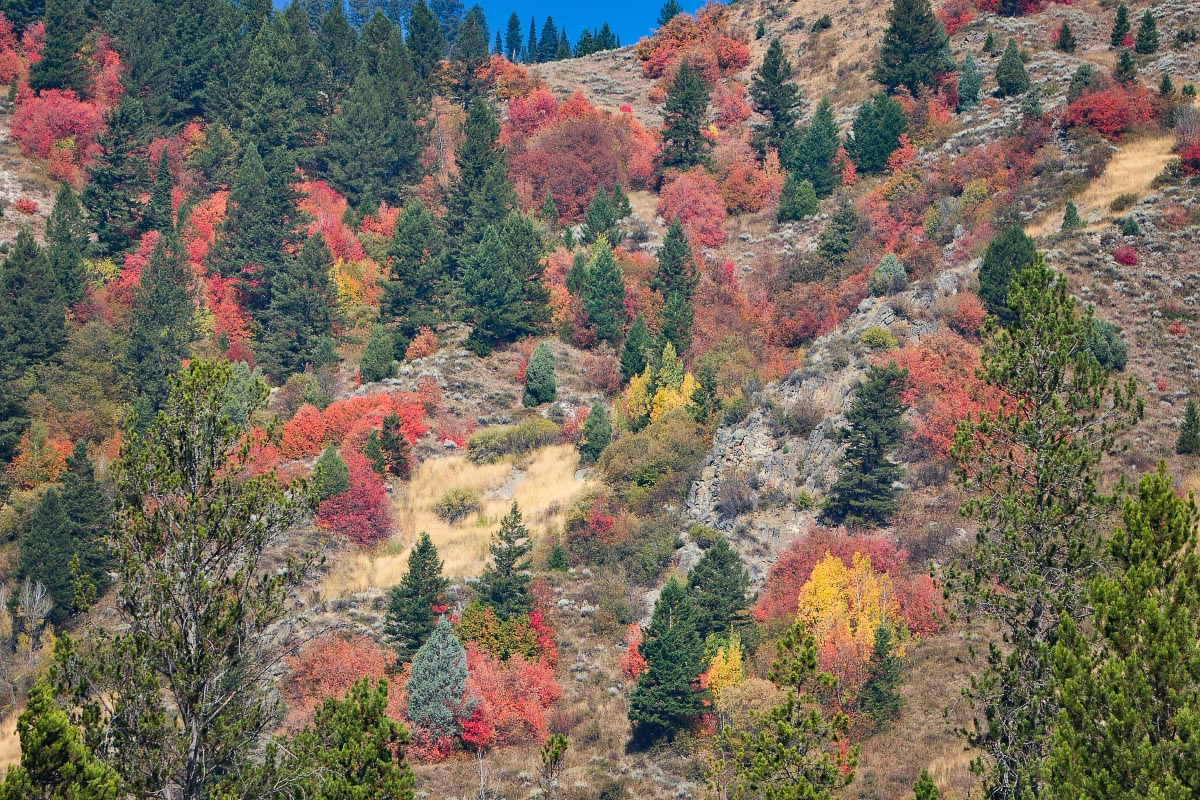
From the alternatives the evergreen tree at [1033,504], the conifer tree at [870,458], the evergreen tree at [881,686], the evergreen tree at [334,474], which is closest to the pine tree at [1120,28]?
the conifer tree at [870,458]

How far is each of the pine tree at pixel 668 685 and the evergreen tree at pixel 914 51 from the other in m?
62.2

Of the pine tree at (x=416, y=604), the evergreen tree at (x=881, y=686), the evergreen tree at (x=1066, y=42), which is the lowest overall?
the evergreen tree at (x=881, y=686)

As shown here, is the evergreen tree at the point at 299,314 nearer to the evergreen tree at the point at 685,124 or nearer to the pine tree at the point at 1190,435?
the evergreen tree at the point at 685,124

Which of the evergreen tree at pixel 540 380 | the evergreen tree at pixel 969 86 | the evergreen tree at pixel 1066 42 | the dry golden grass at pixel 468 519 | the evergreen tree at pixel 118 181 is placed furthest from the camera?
the evergreen tree at pixel 1066 42

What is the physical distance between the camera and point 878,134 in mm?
87500

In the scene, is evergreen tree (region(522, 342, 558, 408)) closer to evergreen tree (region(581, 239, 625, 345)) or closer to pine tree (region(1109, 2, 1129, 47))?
evergreen tree (region(581, 239, 625, 345))

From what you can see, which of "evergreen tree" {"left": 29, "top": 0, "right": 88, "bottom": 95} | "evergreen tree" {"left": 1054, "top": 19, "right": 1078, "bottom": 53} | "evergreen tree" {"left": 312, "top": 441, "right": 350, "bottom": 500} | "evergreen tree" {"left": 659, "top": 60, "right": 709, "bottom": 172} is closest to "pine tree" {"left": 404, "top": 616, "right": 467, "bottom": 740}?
"evergreen tree" {"left": 312, "top": 441, "right": 350, "bottom": 500}

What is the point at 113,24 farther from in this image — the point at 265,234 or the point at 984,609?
the point at 984,609

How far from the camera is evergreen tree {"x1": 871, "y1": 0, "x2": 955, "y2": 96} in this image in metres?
91.9

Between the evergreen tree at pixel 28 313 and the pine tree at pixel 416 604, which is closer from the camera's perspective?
the pine tree at pixel 416 604

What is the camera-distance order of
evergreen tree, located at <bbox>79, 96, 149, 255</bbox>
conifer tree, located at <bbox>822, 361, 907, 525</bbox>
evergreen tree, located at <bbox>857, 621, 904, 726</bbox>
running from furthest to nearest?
evergreen tree, located at <bbox>79, 96, 149, 255</bbox> → conifer tree, located at <bbox>822, 361, 907, 525</bbox> → evergreen tree, located at <bbox>857, 621, 904, 726</bbox>

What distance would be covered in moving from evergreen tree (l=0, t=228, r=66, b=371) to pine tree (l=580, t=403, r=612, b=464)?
1297 inches

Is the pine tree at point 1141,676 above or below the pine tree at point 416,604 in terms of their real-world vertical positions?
above

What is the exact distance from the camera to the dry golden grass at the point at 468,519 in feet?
186
